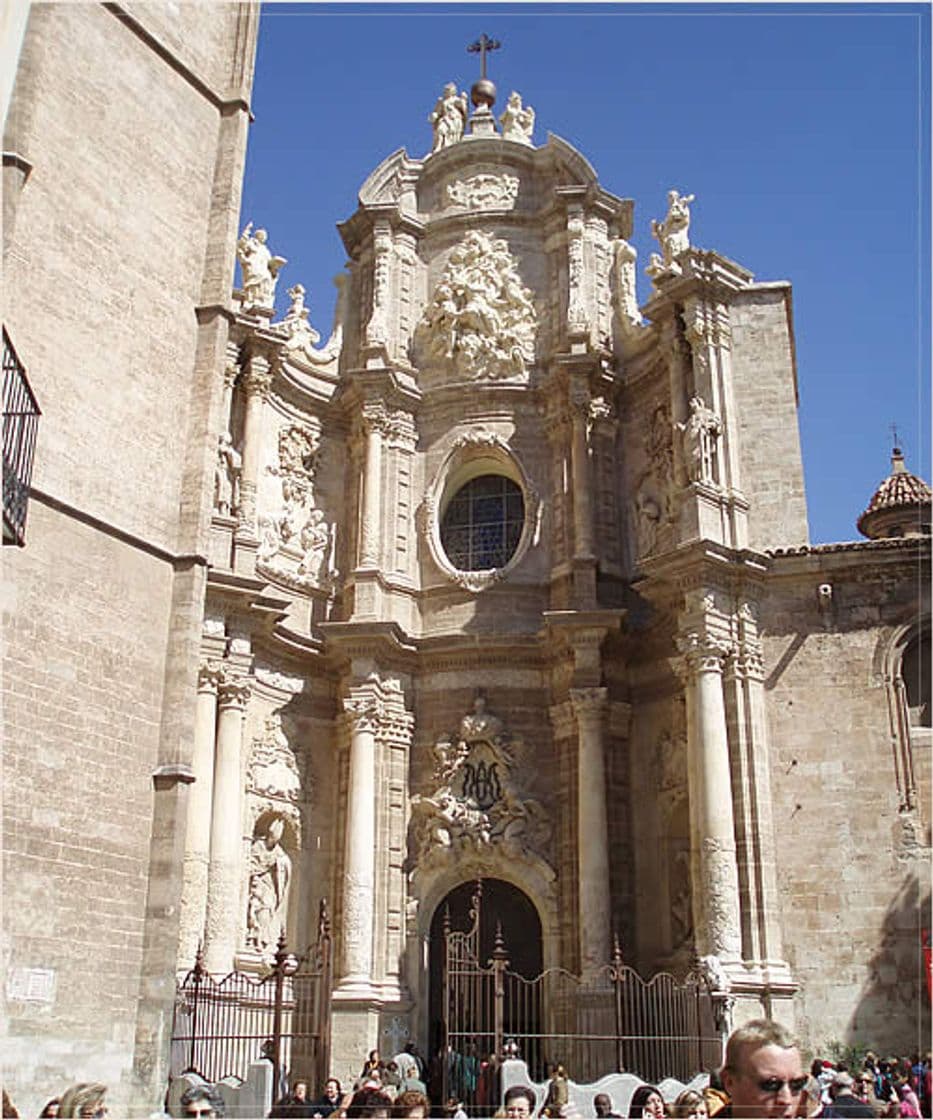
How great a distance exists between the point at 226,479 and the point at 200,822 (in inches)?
181

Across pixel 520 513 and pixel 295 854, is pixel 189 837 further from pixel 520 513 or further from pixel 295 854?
pixel 520 513

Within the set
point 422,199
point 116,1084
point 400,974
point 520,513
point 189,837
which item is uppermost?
point 422,199

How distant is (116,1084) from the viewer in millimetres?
10477

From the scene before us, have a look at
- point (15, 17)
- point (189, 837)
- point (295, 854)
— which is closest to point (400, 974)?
point (295, 854)

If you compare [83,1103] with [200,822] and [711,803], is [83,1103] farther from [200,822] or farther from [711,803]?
[200,822]

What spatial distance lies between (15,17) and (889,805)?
1166cm

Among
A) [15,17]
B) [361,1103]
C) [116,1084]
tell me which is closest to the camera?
[361,1103]

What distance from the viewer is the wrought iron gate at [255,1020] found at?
38.5ft

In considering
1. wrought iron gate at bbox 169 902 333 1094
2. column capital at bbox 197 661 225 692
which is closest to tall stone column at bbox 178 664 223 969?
column capital at bbox 197 661 225 692

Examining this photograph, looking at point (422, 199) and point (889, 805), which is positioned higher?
point (422, 199)

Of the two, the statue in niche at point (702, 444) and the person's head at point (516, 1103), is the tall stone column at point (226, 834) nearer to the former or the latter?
the statue in niche at point (702, 444)

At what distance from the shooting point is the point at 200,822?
1562 centimetres

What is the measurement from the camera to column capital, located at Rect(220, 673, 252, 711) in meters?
16.4

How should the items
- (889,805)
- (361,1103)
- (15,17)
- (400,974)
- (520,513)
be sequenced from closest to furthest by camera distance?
(361,1103)
(15,17)
(889,805)
(400,974)
(520,513)
